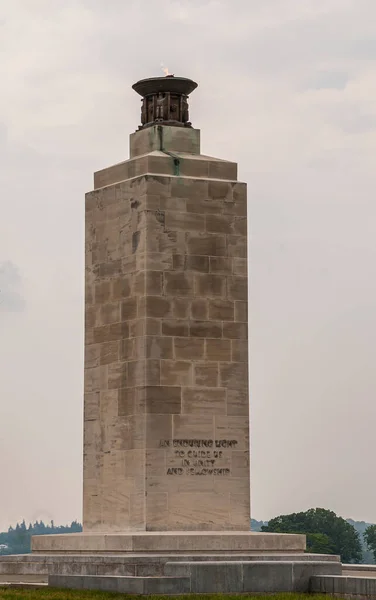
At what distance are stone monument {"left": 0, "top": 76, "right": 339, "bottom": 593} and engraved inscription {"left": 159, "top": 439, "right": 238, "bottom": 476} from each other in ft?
0.08

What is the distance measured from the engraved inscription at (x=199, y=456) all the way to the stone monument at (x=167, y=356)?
0.02m

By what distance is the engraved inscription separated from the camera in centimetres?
3872

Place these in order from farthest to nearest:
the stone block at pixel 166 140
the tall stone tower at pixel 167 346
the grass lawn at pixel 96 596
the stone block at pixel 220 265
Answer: the stone block at pixel 166 140 < the stone block at pixel 220 265 < the tall stone tower at pixel 167 346 < the grass lawn at pixel 96 596

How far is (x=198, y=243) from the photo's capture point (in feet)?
131

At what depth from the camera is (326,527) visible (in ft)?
467

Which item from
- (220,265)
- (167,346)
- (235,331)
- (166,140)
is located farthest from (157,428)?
(166,140)

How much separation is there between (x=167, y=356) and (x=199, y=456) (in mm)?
2606

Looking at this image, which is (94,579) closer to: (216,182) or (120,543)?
(120,543)

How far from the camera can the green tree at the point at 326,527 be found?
454ft

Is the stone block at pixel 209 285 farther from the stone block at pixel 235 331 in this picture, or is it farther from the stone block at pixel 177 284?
the stone block at pixel 235 331

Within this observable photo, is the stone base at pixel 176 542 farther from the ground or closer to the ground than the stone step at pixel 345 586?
farther from the ground

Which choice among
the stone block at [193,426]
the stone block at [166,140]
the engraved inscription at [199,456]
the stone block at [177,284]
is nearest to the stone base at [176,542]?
the engraved inscription at [199,456]

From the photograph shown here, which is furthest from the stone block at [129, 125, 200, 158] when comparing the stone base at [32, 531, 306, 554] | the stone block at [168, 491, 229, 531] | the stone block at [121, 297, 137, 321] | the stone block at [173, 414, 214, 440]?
the stone base at [32, 531, 306, 554]

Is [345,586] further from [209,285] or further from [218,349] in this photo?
[209,285]
